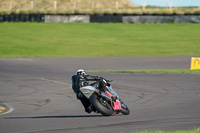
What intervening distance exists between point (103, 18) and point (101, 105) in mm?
37288

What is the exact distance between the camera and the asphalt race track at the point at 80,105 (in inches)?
431

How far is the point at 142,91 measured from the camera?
59.2 ft

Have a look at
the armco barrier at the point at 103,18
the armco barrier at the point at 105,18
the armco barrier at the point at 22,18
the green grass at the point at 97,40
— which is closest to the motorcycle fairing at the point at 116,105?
the green grass at the point at 97,40

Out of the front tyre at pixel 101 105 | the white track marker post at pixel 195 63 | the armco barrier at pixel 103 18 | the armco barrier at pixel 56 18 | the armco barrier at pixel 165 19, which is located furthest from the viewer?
the armco barrier at pixel 56 18

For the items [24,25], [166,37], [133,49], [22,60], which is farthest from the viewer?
[24,25]

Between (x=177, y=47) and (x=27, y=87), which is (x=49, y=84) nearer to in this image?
(x=27, y=87)

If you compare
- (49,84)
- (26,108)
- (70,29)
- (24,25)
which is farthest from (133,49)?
(26,108)

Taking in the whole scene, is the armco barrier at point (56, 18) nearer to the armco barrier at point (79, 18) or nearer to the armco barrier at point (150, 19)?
the armco barrier at point (79, 18)

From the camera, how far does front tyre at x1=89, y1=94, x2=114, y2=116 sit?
11.8 meters

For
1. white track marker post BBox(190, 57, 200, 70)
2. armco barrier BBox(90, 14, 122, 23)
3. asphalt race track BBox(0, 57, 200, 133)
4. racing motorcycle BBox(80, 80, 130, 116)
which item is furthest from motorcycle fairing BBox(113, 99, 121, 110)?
armco barrier BBox(90, 14, 122, 23)

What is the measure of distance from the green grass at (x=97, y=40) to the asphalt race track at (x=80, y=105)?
960cm

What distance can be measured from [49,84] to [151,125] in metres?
10.6

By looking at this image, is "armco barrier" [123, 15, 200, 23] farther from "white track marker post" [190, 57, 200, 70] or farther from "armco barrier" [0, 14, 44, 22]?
"white track marker post" [190, 57, 200, 70]

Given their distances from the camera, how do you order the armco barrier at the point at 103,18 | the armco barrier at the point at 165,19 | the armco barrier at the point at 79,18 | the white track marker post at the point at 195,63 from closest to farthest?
the white track marker post at the point at 195,63, the armco barrier at the point at 165,19, the armco barrier at the point at 103,18, the armco barrier at the point at 79,18
